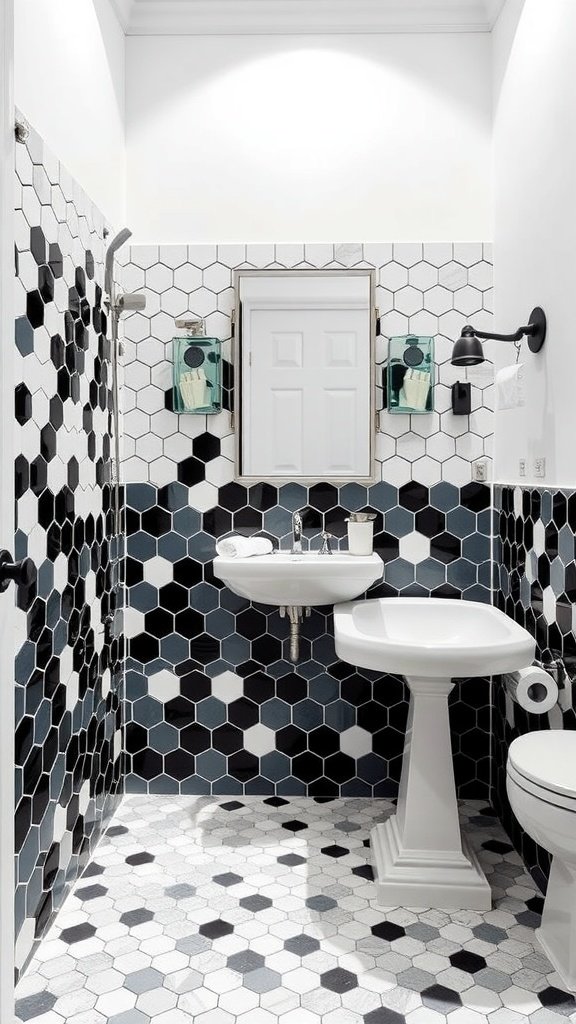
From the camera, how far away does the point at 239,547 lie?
7.98 feet

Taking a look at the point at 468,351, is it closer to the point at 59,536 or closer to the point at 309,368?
the point at 309,368

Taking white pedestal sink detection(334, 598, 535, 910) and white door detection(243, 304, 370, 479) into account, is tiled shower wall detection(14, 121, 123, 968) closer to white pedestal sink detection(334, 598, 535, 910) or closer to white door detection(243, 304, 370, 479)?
white door detection(243, 304, 370, 479)

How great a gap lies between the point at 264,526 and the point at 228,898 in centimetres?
119

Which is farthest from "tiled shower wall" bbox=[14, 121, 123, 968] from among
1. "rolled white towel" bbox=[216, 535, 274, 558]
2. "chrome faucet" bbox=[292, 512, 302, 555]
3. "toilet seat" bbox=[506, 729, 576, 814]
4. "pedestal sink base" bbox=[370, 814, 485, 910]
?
"toilet seat" bbox=[506, 729, 576, 814]

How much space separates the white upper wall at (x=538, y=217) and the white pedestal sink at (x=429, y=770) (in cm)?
51

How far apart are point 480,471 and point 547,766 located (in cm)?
129

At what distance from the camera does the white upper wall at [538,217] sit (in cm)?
195

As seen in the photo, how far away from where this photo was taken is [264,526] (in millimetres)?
2662

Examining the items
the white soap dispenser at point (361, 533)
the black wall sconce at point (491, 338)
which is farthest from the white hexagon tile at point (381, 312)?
the black wall sconce at point (491, 338)

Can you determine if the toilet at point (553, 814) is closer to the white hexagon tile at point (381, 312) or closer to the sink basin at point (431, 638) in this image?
the sink basin at point (431, 638)

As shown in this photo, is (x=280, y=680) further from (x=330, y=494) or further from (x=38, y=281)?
(x=38, y=281)

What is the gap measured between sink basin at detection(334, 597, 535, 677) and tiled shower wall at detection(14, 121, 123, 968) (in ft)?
2.44

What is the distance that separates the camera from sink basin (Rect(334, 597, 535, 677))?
1834 millimetres

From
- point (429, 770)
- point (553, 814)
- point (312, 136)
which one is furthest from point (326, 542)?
point (312, 136)
